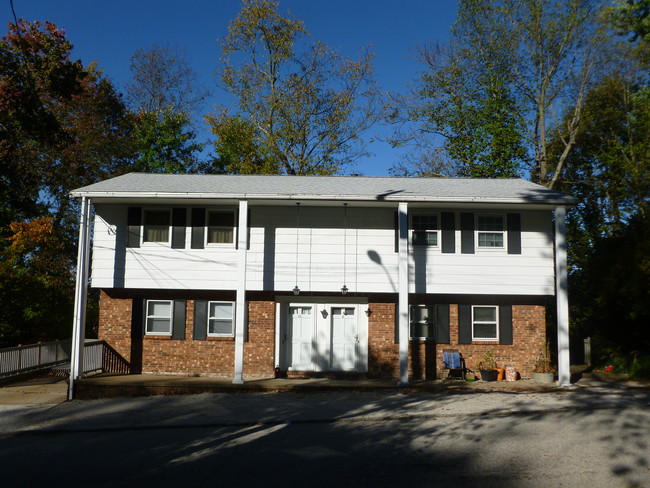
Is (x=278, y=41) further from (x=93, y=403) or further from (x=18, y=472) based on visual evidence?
(x=18, y=472)

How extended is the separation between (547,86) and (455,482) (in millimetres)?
24125

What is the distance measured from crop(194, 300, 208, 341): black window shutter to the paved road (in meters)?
2.87

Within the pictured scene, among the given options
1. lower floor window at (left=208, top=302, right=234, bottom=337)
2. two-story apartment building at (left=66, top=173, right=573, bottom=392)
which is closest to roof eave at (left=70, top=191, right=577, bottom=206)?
two-story apartment building at (left=66, top=173, right=573, bottom=392)

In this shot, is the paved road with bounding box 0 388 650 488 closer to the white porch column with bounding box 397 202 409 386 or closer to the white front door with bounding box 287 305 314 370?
the white porch column with bounding box 397 202 409 386

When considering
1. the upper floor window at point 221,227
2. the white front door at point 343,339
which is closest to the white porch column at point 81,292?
the upper floor window at point 221,227

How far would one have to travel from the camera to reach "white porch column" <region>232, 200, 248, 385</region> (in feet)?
48.9

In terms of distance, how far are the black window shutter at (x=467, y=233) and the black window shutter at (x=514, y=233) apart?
3.40ft

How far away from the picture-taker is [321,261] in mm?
16453

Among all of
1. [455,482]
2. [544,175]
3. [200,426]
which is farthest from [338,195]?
[544,175]

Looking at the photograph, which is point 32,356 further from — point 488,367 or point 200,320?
point 488,367

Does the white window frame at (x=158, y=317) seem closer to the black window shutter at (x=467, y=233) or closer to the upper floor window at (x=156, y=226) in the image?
the upper floor window at (x=156, y=226)

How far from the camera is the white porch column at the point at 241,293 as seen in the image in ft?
48.9

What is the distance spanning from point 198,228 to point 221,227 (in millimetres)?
645

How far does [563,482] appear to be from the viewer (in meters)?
7.36
